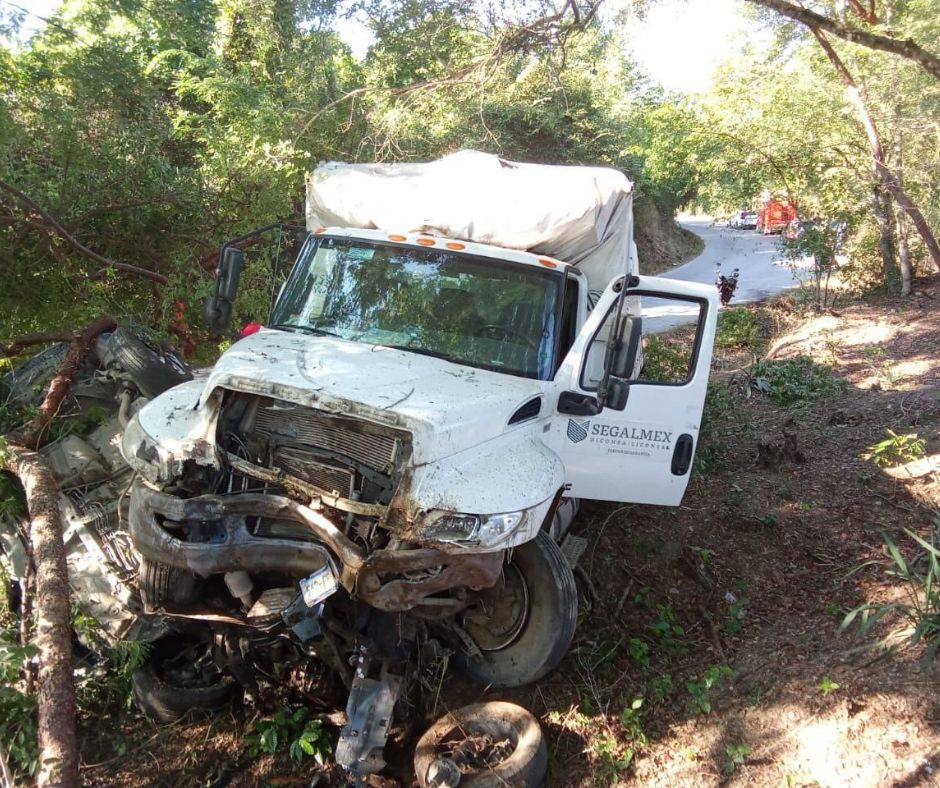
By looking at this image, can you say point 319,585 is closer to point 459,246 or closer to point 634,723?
point 634,723

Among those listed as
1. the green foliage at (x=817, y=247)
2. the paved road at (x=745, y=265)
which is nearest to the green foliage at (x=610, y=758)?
the green foliage at (x=817, y=247)

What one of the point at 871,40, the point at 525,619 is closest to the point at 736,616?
the point at 525,619

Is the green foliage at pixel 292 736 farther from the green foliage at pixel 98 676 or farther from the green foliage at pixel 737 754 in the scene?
the green foliage at pixel 737 754

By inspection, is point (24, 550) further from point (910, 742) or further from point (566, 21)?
point (566, 21)

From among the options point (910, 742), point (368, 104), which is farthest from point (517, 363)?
point (368, 104)

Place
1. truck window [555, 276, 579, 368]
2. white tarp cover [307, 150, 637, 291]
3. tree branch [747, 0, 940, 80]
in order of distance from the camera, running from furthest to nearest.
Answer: tree branch [747, 0, 940, 80] < white tarp cover [307, 150, 637, 291] < truck window [555, 276, 579, 368]

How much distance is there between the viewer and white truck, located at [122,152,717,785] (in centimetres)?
327

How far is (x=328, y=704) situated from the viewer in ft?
12.7

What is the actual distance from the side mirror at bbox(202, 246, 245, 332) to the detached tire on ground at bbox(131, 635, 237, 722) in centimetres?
209

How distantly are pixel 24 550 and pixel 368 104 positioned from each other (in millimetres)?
8724

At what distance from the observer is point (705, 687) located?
13.0 feet

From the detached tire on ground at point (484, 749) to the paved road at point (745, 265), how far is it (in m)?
15.6

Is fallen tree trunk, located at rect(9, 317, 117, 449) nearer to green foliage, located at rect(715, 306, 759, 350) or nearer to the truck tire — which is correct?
the truck tire

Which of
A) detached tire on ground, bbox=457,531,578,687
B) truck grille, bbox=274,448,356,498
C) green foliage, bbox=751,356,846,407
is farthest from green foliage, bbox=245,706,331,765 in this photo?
green foliage, bbox=751,356,846,407
